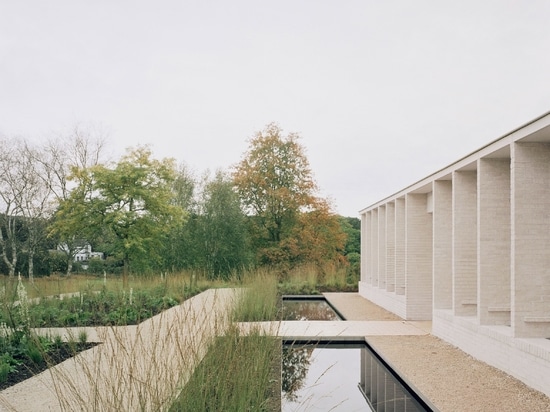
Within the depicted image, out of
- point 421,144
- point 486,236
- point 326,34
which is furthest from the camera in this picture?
point 421,144

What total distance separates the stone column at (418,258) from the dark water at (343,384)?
3.19 m

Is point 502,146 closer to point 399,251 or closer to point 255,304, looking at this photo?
point 255,304

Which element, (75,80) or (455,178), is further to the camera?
(75,80)

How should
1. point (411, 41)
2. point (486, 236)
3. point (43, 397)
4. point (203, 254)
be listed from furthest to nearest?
point (203, 254)
point (411, 41)
point (486, 236)
point (43, 397)

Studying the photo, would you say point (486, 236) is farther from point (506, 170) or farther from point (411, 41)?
point (411, 41)

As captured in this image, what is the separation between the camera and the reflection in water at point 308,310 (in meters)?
12.0

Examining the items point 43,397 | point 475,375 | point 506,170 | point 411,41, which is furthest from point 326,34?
point 43,397

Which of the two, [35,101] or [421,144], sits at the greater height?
[35,101]

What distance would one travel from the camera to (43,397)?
490 cm

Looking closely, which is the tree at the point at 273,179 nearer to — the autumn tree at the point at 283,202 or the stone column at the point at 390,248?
the autumn tree at the point at 283,202

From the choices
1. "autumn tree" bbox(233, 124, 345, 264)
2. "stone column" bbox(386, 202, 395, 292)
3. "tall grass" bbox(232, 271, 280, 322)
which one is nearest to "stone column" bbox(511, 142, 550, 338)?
"tall grass" bbox(232, 271, 280, 322)

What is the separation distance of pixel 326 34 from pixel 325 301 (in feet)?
25.3

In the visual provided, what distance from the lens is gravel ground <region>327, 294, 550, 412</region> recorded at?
4.88 metres

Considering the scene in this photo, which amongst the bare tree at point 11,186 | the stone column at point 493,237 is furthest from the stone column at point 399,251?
the bare tree at point 11,186
